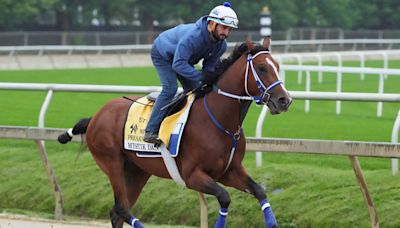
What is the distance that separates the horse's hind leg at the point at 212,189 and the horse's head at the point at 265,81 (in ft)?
2.05

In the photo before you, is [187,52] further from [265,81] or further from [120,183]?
[120,183]

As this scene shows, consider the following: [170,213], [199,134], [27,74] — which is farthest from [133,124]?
[27,74]

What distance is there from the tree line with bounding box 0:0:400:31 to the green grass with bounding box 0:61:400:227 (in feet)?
94.2

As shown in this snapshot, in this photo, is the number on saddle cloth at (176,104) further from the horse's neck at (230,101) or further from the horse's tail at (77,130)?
the horse's tail at (77,130)

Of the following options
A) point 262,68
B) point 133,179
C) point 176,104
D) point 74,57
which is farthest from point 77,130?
point 74,57

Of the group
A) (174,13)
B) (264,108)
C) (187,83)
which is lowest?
(174,13)

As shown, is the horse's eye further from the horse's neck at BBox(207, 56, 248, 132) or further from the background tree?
the background tree

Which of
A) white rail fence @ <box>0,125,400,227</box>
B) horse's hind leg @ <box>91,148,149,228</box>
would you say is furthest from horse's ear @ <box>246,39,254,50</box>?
horse's hind leg @ <box>91,148,149,228</box>

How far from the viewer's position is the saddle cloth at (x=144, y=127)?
705cm

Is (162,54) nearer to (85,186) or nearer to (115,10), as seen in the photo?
(85,186)

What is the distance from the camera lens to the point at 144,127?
7.42 meters

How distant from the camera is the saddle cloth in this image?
278 inches

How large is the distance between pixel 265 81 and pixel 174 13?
135 feet

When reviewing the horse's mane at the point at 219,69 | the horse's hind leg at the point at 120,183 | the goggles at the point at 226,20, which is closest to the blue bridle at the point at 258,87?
the horse's mane at the point at 219,69
